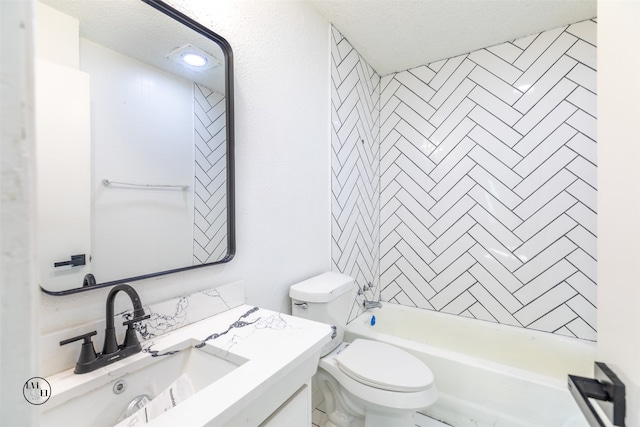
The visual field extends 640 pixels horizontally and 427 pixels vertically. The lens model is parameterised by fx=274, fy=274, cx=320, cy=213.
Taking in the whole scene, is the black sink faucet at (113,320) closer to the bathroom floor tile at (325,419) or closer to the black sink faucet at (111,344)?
the black sink faucet at (111,344)

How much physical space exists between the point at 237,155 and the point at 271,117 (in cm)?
31

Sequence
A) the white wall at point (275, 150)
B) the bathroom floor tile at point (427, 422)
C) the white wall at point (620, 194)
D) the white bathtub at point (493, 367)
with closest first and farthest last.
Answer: the white wall at point (620, 194) < the white wall at point (275, 150) < the white bathtub at point (493, 367) < the bathroom floor tile at point (427, 422)

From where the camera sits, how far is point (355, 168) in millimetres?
2127

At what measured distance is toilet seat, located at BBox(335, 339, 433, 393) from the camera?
1.23 m

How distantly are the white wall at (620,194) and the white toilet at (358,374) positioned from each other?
821 mm

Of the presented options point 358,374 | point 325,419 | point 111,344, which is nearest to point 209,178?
point 111,344

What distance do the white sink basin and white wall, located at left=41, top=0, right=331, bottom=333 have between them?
20cm

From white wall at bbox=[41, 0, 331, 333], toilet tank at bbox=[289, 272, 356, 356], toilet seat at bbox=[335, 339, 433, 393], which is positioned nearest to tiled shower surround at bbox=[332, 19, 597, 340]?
white wall at bbox=[41, 0, 331, 333]

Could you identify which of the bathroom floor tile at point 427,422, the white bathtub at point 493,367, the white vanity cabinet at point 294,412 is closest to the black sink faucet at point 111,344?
the white vanity cabinet at point 294,412

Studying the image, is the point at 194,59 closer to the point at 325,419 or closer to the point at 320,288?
the point at 320,288

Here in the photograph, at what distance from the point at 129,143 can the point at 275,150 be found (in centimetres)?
65

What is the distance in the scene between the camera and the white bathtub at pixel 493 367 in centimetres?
135

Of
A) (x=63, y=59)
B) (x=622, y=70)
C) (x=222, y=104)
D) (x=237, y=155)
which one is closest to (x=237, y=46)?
(x=222, y=104)

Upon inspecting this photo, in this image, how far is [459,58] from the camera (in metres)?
2.19
